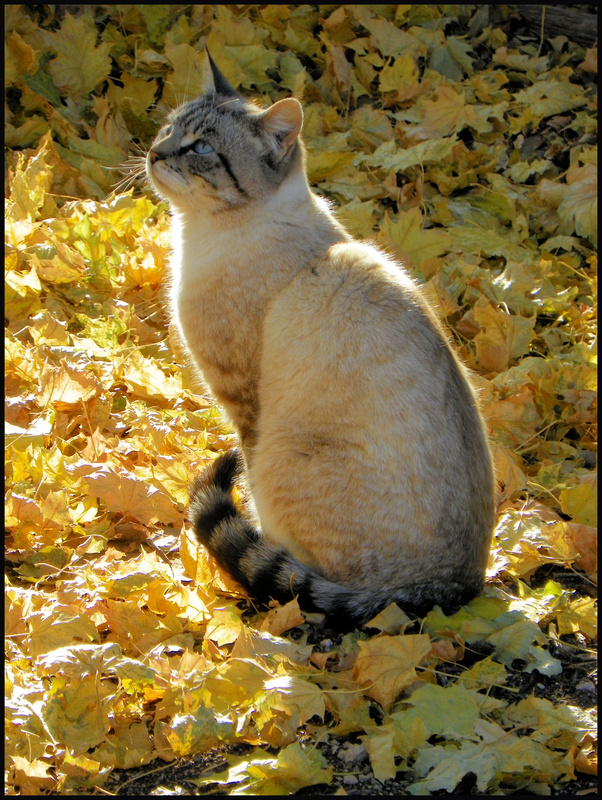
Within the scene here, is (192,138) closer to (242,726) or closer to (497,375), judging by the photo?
(497,375)

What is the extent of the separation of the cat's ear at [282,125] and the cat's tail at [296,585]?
1558 millimetres

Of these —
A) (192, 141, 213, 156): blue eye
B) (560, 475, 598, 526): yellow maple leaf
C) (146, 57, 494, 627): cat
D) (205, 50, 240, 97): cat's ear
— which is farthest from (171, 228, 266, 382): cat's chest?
(560, 475, 598, 526): yellow maple leaf

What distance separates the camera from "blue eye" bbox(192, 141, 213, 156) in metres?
3.31

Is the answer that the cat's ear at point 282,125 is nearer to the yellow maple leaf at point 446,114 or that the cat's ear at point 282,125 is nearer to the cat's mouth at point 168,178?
the cat's mouth at point 168,178

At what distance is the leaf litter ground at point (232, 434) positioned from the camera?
2176mm

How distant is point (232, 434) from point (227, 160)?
1.22m

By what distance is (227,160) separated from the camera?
129 inches

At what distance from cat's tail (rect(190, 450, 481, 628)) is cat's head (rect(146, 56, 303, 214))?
135 cm

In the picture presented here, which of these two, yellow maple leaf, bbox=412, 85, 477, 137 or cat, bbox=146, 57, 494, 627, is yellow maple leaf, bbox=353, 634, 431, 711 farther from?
yellow maple leaf, bbox=412, 85, 477, 137

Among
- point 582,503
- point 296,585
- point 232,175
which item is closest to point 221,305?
point 232,175

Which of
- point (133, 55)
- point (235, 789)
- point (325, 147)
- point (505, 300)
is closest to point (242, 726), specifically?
point (235, 789)

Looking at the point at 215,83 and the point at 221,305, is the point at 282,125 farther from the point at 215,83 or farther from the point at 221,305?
the point at 221,305

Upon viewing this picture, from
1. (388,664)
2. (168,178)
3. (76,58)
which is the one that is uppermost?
(76,58)

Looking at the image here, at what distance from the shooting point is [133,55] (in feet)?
18.5
